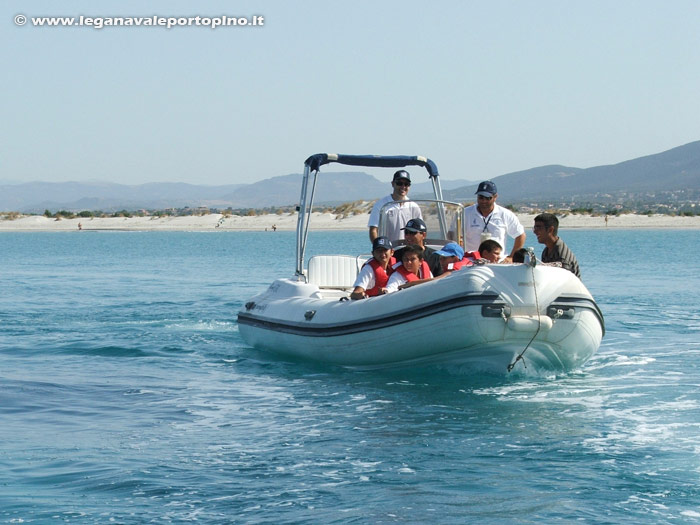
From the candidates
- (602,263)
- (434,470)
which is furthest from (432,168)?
(602,263)

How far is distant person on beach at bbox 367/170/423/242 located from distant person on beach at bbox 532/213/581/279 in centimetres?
178

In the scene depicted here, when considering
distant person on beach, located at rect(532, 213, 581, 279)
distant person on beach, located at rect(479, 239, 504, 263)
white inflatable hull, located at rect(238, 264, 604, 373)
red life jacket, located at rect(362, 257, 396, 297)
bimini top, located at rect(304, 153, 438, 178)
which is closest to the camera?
white inflatable hull, located at rect(238, 264, 604, 373)

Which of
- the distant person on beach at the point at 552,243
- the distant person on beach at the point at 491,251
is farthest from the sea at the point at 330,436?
the distant person on beach at the point at 552,243

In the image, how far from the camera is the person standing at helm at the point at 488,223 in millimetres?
10477

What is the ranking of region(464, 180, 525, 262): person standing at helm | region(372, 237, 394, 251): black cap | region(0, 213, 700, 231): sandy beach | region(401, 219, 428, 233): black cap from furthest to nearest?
1. region(0, 213, 700, 231): sandy beach
2. region(464, 180, 525, 262): person standing at helm
3. region(372, 237, 394, 251): black cap
4. region(401, 219, 428, 233): black cap

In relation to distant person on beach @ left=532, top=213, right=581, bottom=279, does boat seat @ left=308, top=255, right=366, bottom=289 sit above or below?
below

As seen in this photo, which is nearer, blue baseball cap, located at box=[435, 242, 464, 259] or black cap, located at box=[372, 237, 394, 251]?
blue baseball cap, located at box=[435, 242, 464, 259]

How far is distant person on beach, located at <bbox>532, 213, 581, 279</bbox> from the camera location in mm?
9414

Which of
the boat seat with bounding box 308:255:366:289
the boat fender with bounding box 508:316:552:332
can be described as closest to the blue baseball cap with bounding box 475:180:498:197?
the boat fender with bounding box 508:316:552:332

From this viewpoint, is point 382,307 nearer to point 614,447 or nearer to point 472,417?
point 472,417

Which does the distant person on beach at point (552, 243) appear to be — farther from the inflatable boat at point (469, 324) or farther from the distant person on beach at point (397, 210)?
the distant person on beach at point (397, 210)

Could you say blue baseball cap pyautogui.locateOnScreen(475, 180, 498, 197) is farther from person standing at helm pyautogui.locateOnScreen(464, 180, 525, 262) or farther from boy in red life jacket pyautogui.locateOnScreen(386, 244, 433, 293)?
boy in red life jacket pyautogui.locateOnScreen(386, 244, 433, 293)

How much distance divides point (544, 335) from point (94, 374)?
4.97 metres

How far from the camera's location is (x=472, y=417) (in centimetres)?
833
